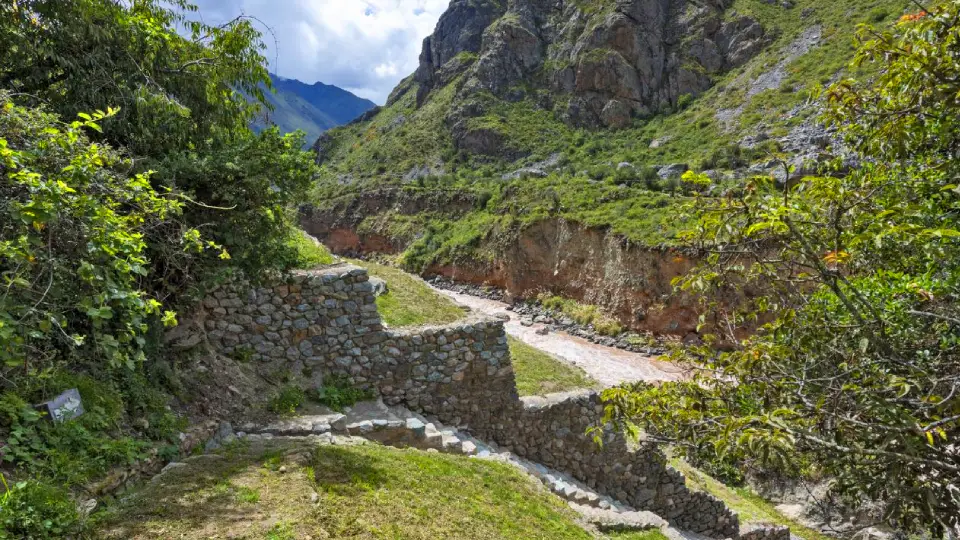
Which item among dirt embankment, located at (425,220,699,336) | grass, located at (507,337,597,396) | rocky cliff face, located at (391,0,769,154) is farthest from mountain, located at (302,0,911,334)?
grass, located at (507,337,597,396)

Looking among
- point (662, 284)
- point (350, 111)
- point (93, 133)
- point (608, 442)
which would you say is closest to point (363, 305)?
point (93, 133)

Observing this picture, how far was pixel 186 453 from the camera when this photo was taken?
5.66 metres

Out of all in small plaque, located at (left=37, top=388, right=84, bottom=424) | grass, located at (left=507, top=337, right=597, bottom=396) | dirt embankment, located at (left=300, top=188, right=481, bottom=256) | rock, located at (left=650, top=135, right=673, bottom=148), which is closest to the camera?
small plaque, located at (left=37, top=388, right=84, bottom=424)

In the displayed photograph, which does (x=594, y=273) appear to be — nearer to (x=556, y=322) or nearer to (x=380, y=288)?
(x=556, y=322)

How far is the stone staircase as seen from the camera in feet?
22.2

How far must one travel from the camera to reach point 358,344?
8578mm

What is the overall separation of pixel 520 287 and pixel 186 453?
109 ft

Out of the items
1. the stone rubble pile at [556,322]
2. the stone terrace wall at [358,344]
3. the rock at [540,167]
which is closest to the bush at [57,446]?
the stone terrace wall at [358,344]

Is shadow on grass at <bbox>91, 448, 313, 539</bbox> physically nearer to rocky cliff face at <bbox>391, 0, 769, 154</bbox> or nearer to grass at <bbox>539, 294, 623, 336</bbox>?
grass at <bbox>539, 294, 623, 336</bbox>

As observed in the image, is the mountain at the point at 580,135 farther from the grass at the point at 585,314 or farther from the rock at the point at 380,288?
the rock at the point at 380,288

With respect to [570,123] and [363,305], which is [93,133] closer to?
[363,305]

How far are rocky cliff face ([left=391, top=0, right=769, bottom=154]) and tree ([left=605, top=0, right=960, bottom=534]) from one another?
197 feet

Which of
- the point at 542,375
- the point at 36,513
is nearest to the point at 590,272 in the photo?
the point at 542,375

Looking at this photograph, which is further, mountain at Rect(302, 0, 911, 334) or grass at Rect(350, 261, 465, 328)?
mountain at Rect(302, 0, 911, 334)
